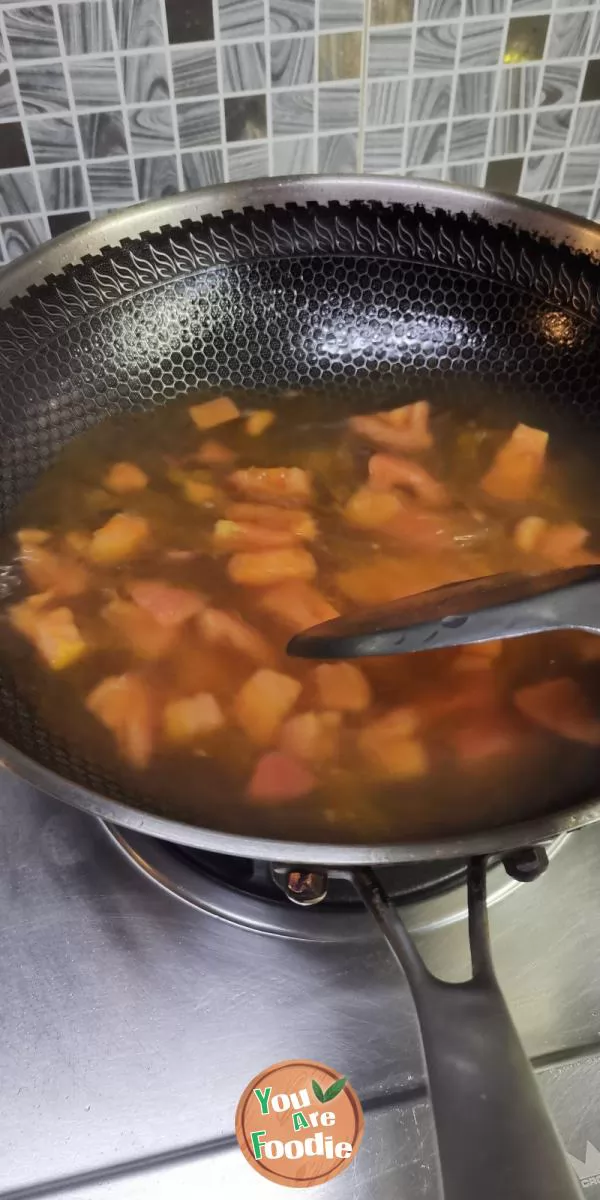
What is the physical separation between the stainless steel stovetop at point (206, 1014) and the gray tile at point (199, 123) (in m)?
0.82

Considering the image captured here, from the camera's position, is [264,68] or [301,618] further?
[264,68]

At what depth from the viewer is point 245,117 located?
115 centimetres

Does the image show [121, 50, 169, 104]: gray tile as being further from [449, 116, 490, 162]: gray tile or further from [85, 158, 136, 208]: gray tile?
[449, 116, 490, 162]: gray tile

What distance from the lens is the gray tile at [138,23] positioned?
3.35 ft

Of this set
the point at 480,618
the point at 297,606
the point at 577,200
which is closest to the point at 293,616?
the point at 297,606

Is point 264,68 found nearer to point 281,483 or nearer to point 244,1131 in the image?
point 281,483

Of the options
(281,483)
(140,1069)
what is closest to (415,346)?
(281,483)

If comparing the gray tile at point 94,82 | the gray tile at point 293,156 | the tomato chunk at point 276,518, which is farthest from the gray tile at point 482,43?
the tomato chunk at point 276,518

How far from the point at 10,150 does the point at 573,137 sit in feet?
2.35

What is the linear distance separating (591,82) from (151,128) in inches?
21.8

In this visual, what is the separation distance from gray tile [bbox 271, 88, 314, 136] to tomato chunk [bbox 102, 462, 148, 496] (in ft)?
1.64

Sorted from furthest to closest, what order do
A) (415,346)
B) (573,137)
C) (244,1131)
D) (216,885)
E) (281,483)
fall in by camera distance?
1. (573,137)
2. (415,346)
3. (281,483)
4. (216,885)
5. (244,1131)

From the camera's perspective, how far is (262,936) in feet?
2.52

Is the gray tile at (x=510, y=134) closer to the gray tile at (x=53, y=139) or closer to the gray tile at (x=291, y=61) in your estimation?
the gray tile at (x=291, y=61)
